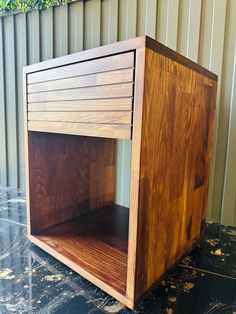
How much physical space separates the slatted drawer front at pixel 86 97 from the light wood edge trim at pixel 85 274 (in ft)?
1.27

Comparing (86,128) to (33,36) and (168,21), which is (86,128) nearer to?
(168,21)

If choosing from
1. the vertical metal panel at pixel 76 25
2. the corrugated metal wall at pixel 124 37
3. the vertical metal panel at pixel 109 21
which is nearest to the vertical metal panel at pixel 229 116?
the corrugated metal wall at pixel 124 37

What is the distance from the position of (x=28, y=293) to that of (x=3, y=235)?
0.41 metres

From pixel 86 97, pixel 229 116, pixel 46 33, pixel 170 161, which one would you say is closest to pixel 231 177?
pixel 229 116

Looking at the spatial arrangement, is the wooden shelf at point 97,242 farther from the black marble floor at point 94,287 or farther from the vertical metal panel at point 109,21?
the vertical metal panel at point 109,21

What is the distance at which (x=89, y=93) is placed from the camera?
62 centimetres

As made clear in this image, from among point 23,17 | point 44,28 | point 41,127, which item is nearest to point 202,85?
point 41,127

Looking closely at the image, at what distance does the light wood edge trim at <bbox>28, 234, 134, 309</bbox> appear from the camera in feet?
1.90

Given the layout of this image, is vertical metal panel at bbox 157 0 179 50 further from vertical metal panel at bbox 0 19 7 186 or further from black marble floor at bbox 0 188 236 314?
vertical metal panel at bbox 0 19 7 186

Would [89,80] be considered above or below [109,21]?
below

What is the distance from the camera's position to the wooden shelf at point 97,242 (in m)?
0.68

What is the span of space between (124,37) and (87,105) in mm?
712

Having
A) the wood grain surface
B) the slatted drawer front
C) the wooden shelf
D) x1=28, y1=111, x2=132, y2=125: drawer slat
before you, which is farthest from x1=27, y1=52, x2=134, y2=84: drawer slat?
the wooden shelf

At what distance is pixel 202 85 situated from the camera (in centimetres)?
75
